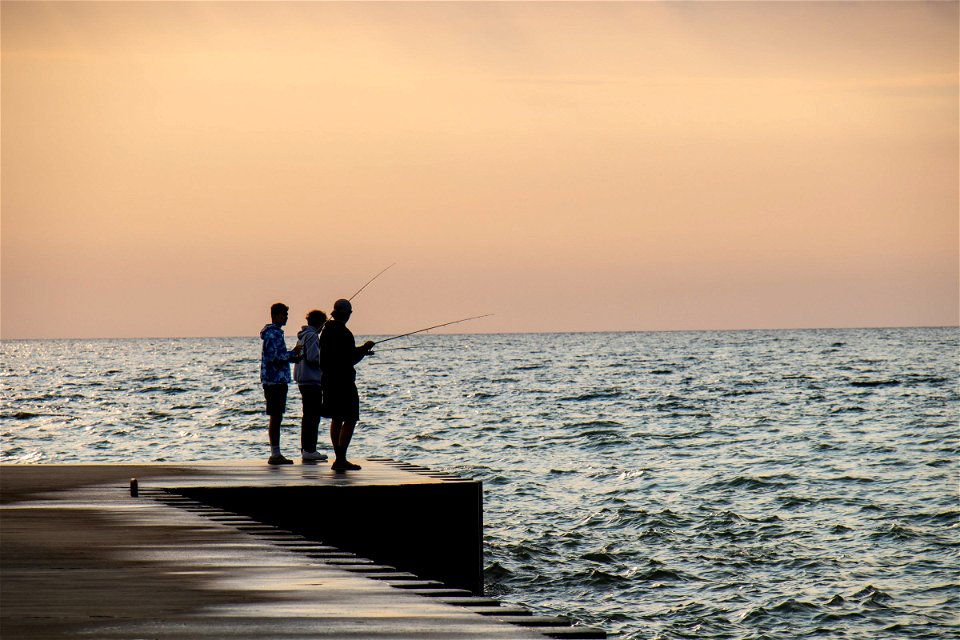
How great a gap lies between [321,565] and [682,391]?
46.1m

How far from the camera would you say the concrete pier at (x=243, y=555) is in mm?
5434

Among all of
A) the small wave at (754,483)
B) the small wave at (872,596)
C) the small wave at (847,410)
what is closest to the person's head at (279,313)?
the small wave at (872,596)

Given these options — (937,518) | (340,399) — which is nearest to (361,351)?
(340,399)

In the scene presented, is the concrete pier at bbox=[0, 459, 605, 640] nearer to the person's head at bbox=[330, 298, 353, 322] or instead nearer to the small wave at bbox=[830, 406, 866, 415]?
the person's head at bbox=[330, 298, 353, 322]

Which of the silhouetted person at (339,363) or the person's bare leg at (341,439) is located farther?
the person's bare leg at (341,439)

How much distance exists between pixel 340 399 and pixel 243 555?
188 inches

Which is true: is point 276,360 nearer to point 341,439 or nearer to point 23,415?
point 341,439

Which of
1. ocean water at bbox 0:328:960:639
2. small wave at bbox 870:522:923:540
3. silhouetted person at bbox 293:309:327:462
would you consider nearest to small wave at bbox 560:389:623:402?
ocean water at bbox 0:328:960:639

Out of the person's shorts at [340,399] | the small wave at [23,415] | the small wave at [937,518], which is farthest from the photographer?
the small wave at [23,415]

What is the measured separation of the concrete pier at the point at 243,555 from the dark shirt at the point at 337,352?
3.15 feet

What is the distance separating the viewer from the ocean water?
47.2 ft

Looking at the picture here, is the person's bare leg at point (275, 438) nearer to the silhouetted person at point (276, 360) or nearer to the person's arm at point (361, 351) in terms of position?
the silhouetted person at point (276, 360)

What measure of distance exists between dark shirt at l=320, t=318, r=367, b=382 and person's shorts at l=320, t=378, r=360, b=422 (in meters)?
0.05

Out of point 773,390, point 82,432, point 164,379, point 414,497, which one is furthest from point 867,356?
point 414,497
